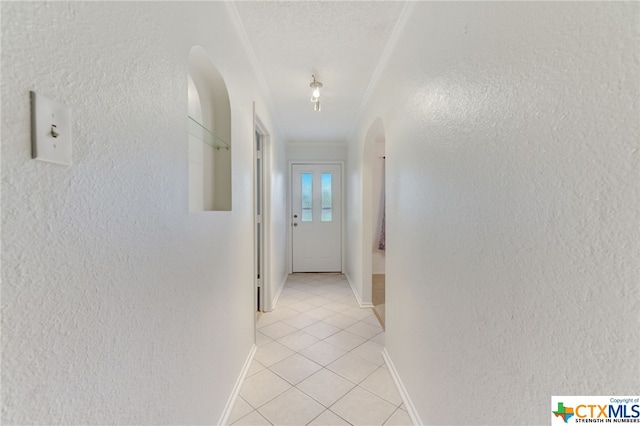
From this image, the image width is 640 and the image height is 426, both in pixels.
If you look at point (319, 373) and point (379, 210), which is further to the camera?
point (379, 210)

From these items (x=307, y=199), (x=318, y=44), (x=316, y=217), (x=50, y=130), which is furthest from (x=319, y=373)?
(x=307, y=199)

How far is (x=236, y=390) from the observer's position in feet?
5.67

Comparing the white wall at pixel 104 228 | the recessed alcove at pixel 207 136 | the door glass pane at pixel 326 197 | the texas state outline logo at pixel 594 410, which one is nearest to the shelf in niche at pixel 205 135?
the recessed alcove at pixel 207 136

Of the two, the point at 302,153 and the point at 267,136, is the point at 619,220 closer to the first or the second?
the point at 267,136

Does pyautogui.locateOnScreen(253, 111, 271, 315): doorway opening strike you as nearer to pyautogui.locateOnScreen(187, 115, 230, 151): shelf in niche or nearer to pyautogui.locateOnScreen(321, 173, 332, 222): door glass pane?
pyautogui.locateOnScreen(187, 115, 230, 151): shelf in niche

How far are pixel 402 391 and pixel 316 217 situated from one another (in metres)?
3.41

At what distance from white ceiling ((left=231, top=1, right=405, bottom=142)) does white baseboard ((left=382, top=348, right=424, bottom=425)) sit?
88.8 inches

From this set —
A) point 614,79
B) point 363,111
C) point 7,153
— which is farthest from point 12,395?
point 363,111

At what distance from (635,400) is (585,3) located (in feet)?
2.63

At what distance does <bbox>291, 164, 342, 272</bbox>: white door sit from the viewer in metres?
4.88

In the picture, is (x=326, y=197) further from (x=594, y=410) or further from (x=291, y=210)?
(x=594, y=410)

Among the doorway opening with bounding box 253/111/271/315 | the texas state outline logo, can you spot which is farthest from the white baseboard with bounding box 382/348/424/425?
the doorway opening with bounding box 253/111/271/315

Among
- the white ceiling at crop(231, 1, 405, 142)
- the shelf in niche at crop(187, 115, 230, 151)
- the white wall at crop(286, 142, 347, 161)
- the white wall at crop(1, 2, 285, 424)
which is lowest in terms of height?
the white wall at crop(1, 2, 285, 424)

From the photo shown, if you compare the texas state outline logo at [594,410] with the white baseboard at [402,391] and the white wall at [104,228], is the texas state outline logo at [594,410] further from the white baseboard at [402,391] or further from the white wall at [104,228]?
the white wall at [104,228]
